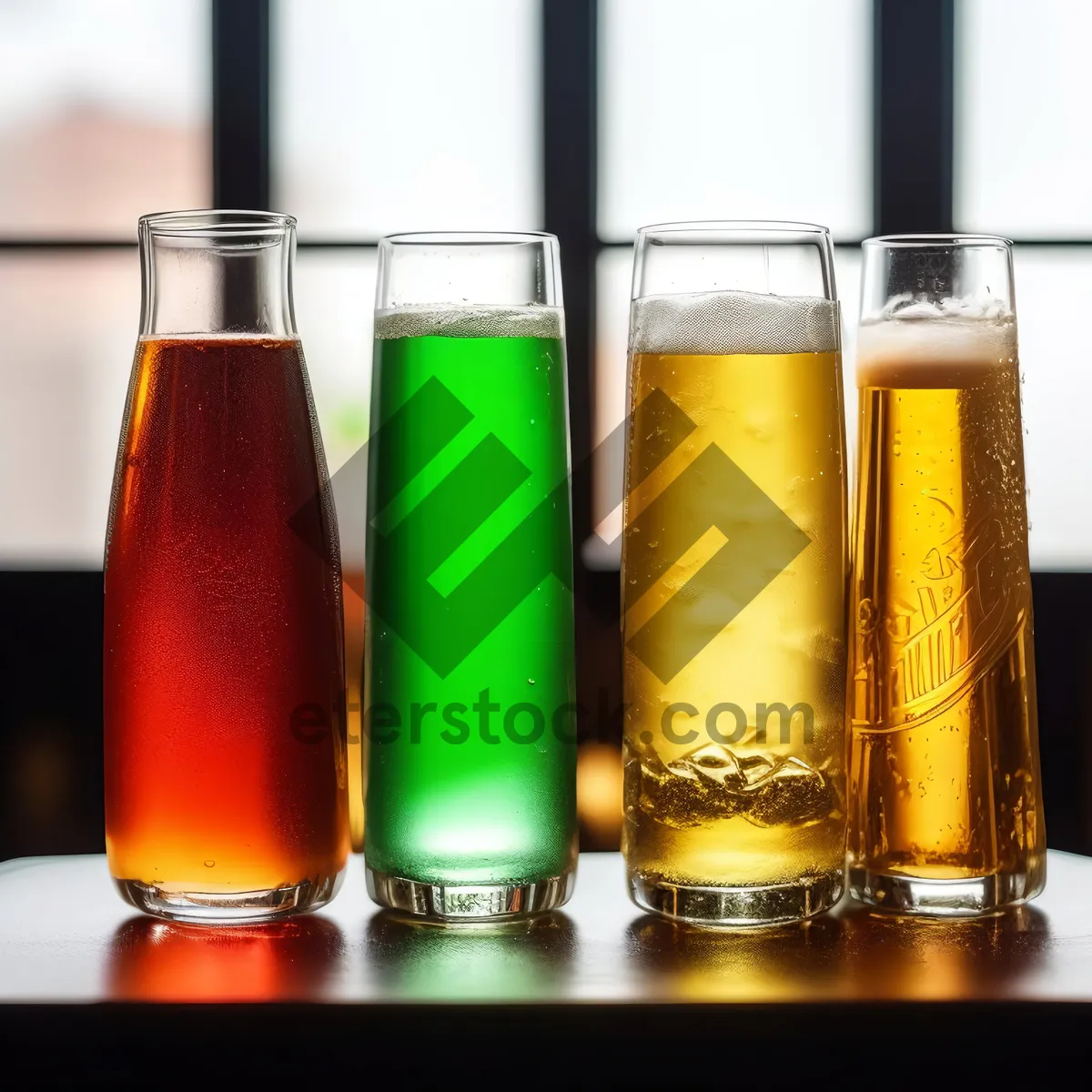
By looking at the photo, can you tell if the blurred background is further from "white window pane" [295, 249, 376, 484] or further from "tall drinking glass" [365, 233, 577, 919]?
"tall drinking glass" [365, 233, 577, 919]

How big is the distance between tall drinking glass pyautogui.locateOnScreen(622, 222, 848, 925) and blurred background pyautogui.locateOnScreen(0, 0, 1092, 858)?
1308 millimetres

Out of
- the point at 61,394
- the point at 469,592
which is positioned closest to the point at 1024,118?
the point at 61,394

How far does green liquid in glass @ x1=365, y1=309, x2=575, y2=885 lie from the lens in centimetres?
54

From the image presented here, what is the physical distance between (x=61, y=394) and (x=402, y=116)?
0.68m

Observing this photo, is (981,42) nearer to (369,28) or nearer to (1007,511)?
(369,28)

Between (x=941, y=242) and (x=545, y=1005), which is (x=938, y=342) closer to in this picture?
(x=941, y=242)

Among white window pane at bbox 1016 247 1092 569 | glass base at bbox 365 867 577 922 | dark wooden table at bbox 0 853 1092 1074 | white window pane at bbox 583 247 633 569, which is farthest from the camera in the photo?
white window pane at bbox 1016 247 1092 569

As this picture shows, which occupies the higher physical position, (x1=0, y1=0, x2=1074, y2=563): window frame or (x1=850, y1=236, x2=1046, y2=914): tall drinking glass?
(x1=0, y1=0, x2=1074, y2=563): window frame

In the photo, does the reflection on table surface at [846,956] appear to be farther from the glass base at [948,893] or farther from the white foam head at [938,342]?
the white foam head at [938,342]

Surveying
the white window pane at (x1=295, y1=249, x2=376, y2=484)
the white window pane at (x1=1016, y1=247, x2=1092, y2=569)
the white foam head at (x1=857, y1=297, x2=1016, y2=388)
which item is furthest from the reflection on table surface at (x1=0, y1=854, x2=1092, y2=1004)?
the white window pane at (x1=1016, y1=247, x2=1092, y2=569)

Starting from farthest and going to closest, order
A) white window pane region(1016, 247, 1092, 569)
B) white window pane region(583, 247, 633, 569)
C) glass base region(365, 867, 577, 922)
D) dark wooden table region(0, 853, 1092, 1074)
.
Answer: white window pane region(1016, 247, 1092, 569), white window pane region(583, 247, 633, 569), glass base region(365, 867, 577, 922), dark wooden table region(0, 853, 1092, 1074)

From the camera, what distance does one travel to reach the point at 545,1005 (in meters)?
0.44

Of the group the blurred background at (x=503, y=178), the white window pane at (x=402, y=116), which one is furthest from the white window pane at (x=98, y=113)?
the white window pane at (x=402, y=116)

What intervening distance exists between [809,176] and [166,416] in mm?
1580
